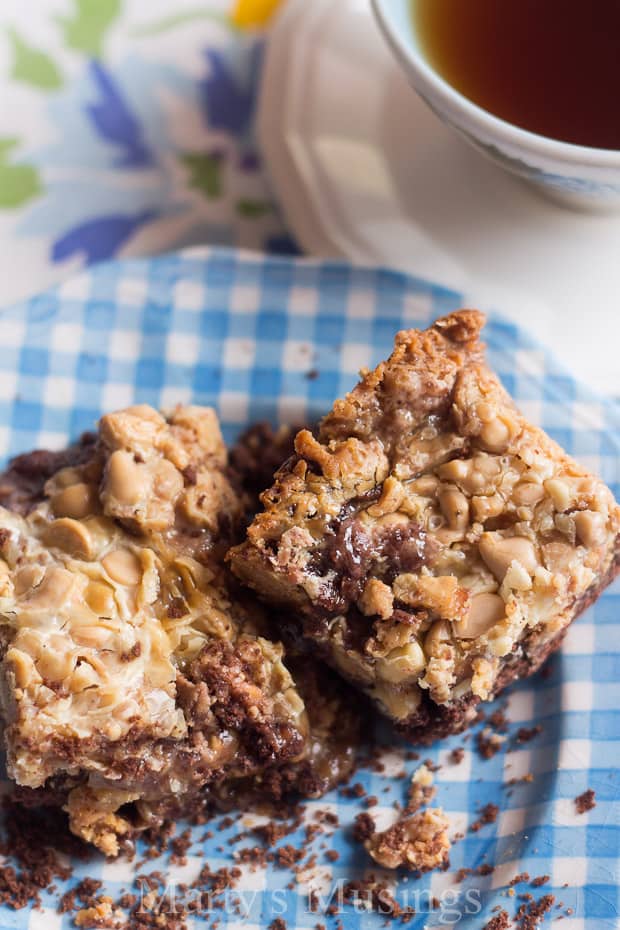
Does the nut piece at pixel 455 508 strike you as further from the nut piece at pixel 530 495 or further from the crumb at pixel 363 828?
the crumb at pixel 363 828

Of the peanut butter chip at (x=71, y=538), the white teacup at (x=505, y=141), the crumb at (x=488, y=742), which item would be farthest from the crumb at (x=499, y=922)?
the white teacup at (x=505, y=141)

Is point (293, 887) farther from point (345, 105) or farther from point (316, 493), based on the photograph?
point (345, 105)

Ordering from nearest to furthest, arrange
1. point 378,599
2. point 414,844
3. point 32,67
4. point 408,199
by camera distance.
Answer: point 378,599 < point 414,844 < point 408,199 < point 32,67

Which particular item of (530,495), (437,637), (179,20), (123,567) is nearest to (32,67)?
(179,20)

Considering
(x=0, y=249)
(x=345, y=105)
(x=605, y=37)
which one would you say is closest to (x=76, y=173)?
(x=0, y=249)

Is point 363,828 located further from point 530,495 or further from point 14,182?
point 14,182

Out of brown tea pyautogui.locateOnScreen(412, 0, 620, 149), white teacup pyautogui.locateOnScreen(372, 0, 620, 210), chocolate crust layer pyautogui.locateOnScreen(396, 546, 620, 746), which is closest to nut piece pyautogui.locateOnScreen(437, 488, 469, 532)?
chocolate crust layer pyautogui.locateOnScreen(396, 546, 620, 746)

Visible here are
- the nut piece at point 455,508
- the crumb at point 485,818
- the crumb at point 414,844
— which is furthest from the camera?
the crumb at point 485,818
